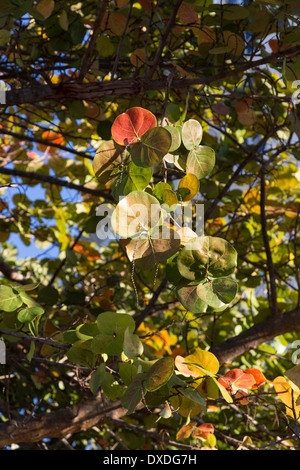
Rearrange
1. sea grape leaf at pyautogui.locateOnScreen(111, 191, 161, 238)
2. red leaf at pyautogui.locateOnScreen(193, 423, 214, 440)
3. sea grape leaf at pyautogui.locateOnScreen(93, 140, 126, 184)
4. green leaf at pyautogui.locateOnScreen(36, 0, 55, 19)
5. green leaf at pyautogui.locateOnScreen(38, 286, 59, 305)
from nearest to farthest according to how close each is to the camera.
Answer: sea grape leaf at pyautogui.locateOnScreen(111, 191, 161, 238)
sea grape leaf at pyautogui.locateOnScreen(93, 140, 126, 184)
red leaf at pyautogui.locateOnScreen(193, 423, 214, 440)
green leaf at pyautogui.locateOnScreen(36, 0, 55, 19)
green leaf at pyautogui.locateOnScreen(38, 286, 59, 305)

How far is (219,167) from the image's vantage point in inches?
62.6

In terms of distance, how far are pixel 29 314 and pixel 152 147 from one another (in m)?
0.35

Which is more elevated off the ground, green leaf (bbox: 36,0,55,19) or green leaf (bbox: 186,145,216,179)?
green leaf (bbox: 36,0,55,19)

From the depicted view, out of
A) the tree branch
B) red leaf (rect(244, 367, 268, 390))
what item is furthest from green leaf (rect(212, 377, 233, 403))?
the tree branch

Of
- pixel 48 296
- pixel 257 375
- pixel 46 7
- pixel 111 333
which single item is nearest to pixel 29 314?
pixel 111 333

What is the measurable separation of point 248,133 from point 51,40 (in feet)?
2.72

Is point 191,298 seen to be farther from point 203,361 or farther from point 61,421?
point 61,421

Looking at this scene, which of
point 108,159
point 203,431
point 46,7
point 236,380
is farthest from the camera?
point 46,7

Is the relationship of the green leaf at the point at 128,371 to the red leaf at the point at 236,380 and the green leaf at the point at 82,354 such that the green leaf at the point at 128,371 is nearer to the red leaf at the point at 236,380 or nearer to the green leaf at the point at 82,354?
the green leaf at the point at 82,354

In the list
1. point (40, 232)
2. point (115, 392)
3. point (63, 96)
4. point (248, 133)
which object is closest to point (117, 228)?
point (115, 392)

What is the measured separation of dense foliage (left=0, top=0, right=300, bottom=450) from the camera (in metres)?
0.69

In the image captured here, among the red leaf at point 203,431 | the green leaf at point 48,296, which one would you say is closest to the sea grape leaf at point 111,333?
the red leaf at point 203,431

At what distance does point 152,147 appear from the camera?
26.8 inches

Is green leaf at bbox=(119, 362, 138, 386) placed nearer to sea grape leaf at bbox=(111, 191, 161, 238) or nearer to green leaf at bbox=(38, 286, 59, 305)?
sea grape leaf at bbox=(111, 191, 161, 238)
